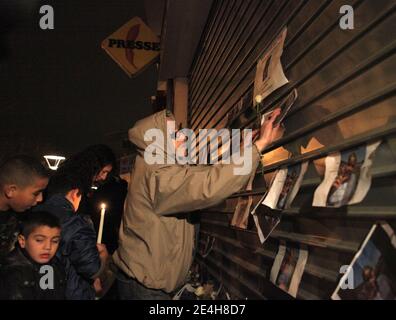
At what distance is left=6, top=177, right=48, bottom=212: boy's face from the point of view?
2.65 metres

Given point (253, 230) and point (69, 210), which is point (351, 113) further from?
point (69, 210)

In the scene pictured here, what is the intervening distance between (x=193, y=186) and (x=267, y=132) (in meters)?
0.55

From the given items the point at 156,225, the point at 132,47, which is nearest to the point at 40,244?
the point at 156,225

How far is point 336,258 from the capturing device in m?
1.68

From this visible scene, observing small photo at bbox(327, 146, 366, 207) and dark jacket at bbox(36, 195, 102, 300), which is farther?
dark jacket at bbox(36, 195, 102, 300)

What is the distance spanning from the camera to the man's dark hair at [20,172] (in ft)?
8.76

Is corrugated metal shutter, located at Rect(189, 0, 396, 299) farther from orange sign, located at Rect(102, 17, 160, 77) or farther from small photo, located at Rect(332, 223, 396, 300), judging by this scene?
orange sign, located at Rect(102, 17, 160, 77)

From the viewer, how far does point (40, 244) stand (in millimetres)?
2416

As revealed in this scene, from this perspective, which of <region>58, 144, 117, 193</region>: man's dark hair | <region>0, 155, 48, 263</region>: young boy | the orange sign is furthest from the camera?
the orange sign

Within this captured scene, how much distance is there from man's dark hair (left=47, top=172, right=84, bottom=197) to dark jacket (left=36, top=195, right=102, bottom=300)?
0.60ft

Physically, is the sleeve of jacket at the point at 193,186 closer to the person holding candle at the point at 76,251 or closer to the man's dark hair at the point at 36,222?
the person holding candle at the point at 76,251

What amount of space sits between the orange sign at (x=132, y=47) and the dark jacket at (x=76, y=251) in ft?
17.4

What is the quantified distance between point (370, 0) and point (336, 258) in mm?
1096

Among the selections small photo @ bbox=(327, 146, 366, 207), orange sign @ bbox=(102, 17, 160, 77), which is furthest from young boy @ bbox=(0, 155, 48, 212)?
orange sign @ bbox=(102, 17, 160, 77)
